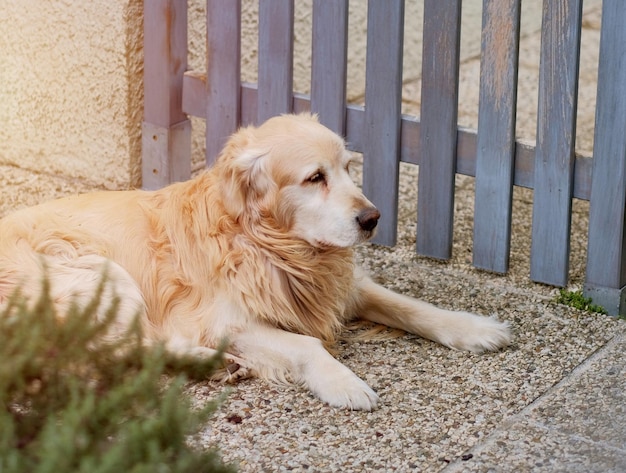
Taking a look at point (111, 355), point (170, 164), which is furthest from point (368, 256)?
point (111, 355)

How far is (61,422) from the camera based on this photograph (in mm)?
2344

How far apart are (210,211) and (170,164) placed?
1.64m

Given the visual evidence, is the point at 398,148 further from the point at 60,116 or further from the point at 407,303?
the point at 60,116

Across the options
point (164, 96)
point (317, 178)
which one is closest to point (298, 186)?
point (317, 178)

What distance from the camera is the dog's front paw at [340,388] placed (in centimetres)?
358

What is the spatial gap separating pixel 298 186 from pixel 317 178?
74 millimetres

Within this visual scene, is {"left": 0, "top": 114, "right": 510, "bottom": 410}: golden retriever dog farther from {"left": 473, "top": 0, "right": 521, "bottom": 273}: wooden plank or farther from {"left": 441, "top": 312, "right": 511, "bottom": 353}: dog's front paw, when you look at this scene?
{"left": 473, "top": 0, "right": 521, "bottom": 273}: wooden plank

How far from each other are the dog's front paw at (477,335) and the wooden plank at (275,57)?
163cm

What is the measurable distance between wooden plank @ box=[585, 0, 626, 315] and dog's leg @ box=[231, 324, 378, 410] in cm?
131

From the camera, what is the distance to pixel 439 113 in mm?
4730

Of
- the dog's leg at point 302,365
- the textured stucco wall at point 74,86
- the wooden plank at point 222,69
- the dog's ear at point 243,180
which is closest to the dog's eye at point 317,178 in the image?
the dog's ear at point 243,180

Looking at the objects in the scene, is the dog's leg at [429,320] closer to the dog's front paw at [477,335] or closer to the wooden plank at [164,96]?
the dog's front paw at [477,335]

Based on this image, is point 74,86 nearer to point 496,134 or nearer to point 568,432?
point 496,134

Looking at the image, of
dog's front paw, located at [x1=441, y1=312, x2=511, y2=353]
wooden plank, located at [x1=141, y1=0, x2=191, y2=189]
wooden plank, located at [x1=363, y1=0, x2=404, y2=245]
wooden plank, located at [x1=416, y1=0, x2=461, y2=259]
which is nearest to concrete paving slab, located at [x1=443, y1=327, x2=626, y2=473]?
dog's front paw, located at [x1=441, y1=312, x2=511, y2=353]
